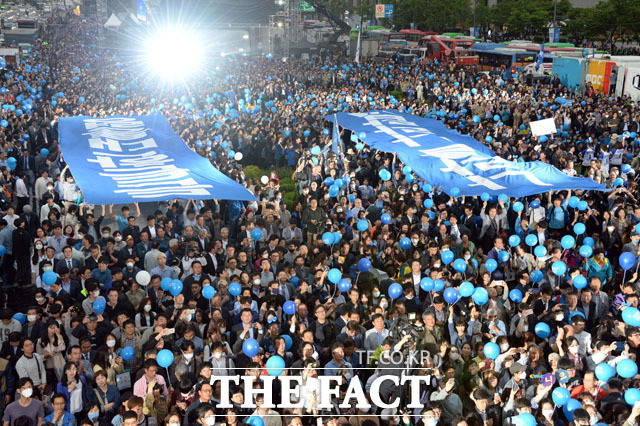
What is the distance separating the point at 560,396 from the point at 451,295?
7.37ft

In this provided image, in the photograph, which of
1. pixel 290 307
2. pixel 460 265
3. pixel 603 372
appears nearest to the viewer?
pixel 603 372

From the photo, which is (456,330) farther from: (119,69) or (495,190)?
(119,69)

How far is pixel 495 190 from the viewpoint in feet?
38.9

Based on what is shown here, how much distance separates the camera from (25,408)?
6.22 metres

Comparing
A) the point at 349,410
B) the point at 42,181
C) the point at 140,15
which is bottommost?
the point at 349,410

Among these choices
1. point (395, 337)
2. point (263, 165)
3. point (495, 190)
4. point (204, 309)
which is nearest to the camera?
point (395, 337)

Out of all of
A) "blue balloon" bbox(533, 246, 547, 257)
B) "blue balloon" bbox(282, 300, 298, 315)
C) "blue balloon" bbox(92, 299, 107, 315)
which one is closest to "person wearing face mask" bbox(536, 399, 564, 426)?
"blue balloon" bbox(282, 300, 298, 315)

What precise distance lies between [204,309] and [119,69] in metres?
29.8

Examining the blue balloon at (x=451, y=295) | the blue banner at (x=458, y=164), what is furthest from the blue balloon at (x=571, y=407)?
the blue banner at (x=458, y=164)

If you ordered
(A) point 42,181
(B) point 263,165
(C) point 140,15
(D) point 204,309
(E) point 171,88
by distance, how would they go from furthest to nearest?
(C) point 140,15, (E) point 171,88, (B) point 263,165, (A) point 42,181, (D) point 204,309

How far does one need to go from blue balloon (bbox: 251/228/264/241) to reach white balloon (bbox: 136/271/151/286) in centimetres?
237

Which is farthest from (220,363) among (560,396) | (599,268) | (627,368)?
(599,268)

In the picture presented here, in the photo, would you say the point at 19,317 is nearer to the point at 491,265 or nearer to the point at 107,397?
the point at 107,397

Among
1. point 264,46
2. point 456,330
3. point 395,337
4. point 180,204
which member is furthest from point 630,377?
point 264,46
